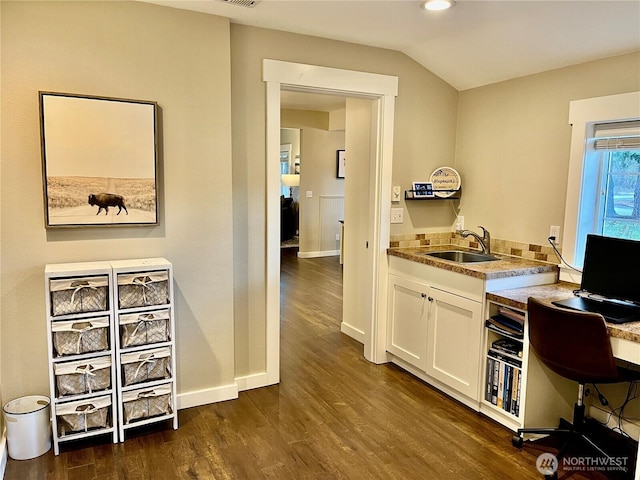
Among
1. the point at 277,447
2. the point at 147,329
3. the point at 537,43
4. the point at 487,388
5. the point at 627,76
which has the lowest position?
the point at 277,447

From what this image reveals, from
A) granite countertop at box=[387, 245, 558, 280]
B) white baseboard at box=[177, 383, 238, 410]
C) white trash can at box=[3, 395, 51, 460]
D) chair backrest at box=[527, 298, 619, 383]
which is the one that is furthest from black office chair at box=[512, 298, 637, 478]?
white trash can at box=[3, 395, 51, 460]

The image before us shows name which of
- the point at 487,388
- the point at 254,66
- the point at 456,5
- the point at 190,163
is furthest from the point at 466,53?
the point at 487,388

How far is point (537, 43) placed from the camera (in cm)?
284

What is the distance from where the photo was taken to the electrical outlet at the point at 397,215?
363 cm

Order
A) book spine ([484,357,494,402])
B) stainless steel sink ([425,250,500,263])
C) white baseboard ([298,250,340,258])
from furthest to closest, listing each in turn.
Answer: white baseboard ([298,250,340,258]) < stainless steel sink ([425,250,500,263]) < book spine ([484,357,494,402])

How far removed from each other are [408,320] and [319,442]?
1.21 metres

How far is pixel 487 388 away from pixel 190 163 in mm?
2267

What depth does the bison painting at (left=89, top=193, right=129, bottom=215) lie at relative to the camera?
8.26 feet

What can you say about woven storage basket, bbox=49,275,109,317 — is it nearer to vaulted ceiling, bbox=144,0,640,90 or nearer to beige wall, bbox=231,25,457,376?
beige wall, bbox=231,25,457,376

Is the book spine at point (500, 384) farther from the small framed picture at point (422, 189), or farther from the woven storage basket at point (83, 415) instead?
the woven storage basket at point (83, 415)

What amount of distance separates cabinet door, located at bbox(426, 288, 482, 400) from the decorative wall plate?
98cm

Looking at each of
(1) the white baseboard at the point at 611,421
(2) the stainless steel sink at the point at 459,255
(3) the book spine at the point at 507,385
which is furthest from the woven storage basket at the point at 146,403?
(1) the white baseboard at the point at 611,421

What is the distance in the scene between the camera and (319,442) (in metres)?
2.56

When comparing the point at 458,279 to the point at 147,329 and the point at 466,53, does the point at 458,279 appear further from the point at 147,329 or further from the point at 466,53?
the point at 147,329
